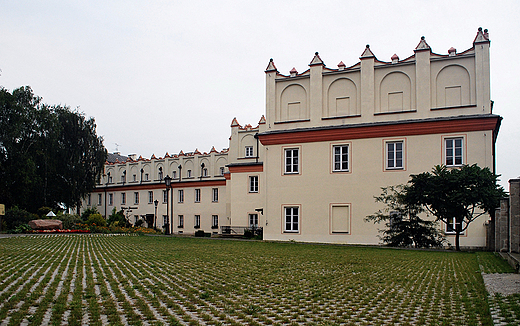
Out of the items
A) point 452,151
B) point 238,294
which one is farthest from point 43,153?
point 238,294

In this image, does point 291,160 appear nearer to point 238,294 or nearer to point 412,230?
point 412,230

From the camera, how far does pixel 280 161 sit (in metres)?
30.5

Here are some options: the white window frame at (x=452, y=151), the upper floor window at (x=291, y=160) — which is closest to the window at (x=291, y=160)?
the upper floor window at (x=291, y=160)

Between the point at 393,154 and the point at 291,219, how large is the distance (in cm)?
764

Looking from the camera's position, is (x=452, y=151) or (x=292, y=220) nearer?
(x=452, y=151)

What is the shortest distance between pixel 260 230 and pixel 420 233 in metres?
17.3

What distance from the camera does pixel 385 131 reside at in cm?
2767

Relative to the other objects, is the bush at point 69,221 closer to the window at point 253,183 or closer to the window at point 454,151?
the window at point 253,183

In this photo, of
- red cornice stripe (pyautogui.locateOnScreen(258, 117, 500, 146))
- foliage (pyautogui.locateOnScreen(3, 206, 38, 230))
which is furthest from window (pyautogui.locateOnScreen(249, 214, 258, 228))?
foliage (pyautogui.locateOnScreen(3, 206, 38, 230))

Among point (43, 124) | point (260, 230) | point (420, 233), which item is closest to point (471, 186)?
point (420, 233)

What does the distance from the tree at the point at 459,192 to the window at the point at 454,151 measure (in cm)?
580

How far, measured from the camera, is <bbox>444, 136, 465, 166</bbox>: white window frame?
1024 inches

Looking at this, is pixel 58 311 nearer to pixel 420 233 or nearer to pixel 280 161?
pixel 420 233

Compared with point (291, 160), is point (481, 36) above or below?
above
